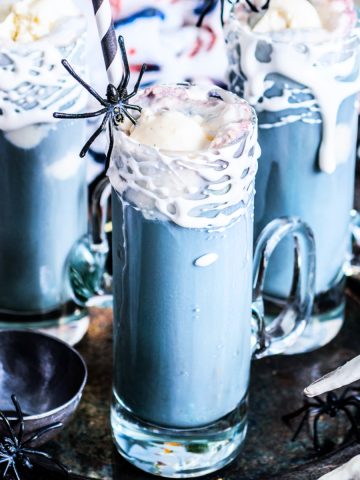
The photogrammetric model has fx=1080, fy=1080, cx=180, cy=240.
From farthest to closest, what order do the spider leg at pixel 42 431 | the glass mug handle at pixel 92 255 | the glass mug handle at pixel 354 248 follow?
the glass mug handle at pixel 354 248
the glass mug handle at pixel 92 255
the spider leg at pixel 42 431

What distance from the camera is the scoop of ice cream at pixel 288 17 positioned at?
0.99m

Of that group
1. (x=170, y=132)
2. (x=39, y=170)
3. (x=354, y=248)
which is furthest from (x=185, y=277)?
(x=354, y=248)

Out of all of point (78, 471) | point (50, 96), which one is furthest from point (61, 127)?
point (78, 471)

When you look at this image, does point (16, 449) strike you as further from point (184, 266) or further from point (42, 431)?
point (184, 266)

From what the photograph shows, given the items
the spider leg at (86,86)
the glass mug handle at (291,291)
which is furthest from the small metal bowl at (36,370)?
the spider leg at (86,86)

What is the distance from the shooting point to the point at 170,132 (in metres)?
0.82

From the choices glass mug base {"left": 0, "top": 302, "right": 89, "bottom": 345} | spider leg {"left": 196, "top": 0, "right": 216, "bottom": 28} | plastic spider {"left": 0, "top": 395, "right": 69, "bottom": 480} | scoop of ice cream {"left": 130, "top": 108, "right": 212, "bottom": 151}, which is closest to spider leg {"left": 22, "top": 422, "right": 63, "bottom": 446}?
plastic spider {"left": 0, "top": 395, "right": 69, "bottom": 480}

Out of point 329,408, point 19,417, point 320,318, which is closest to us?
point 19,417

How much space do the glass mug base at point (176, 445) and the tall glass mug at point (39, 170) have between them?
154mm

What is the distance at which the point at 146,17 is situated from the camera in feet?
4.06

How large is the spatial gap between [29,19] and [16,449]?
38cm

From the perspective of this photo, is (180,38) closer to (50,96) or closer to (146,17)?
(146,17)

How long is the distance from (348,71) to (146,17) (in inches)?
13.1

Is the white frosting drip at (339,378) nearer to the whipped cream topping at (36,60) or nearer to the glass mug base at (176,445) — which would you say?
the glass mug base at (176,445)
